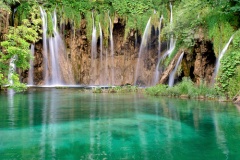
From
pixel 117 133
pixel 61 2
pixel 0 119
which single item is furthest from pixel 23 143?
pixel 61 2

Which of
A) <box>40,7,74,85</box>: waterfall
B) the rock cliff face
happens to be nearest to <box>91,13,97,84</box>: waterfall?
the rock cliff face

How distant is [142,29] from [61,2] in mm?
8125

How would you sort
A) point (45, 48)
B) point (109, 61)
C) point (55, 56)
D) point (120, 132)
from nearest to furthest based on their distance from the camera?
point (120, 132) < point (45, 48) < point (55, 56) < point (109, 61)

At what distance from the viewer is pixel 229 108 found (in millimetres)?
11906

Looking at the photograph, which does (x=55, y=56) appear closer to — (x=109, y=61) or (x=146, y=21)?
(x=109, y=61)

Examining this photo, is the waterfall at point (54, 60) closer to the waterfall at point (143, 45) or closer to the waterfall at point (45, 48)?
the waterfall at point (45, 48)

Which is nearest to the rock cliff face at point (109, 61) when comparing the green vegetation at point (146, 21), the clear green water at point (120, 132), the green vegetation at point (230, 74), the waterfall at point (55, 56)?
the waterfall at point (55, 56)

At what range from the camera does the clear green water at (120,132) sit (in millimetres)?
6105

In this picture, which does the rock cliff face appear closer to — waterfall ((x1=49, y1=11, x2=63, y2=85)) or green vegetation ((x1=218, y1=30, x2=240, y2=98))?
waterfall ((x1=49, y1=11, x2=63, y2=85))

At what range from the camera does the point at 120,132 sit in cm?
795

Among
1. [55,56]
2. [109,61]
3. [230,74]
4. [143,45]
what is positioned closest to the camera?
[230,74]

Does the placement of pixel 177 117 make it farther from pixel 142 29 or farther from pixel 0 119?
pixel 142 29

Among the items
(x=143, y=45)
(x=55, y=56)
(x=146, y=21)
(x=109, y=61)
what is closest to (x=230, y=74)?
(x=143, y=45)

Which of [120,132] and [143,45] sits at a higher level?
[143,45]
